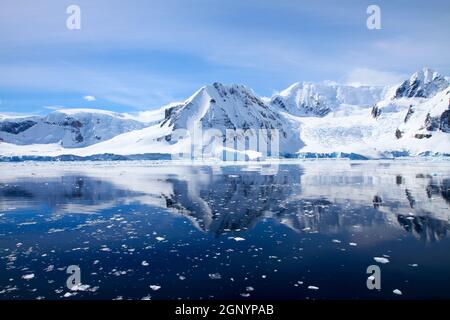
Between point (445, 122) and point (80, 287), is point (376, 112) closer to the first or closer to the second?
point (445, 122)

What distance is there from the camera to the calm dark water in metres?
9.16

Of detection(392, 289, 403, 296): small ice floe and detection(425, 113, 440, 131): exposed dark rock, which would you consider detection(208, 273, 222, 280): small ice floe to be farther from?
detection(425, 113, 440, 131): exposed dark rock

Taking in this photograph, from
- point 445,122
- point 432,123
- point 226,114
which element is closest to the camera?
point 432,123

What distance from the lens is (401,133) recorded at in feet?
463

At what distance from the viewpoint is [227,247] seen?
1281cm

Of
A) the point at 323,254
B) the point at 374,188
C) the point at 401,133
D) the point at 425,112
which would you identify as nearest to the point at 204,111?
the point at 401,133

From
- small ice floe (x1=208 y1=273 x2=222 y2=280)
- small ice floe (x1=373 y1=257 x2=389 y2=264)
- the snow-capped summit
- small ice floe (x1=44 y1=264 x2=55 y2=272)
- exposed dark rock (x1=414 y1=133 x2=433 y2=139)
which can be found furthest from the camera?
the snow-capped summit

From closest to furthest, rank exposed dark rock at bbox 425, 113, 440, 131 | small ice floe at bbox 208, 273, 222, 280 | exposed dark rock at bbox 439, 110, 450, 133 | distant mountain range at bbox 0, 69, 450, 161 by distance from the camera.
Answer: small ice floe at bbox 208, 273, 222, 280 < distant mountain range at bbox 0, 69, 450, 161 < exposed dark rock at bbox 439, 110, 450, 133 < exposed dark rock at bbox 425, 113, 440, 131

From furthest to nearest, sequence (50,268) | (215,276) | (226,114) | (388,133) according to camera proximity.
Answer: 1. (226,114)
2. (388,133)
3. (50,268)
4. (215,276)

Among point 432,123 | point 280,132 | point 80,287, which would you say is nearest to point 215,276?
point 80,287

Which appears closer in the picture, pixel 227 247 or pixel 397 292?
A: pixel 397 292

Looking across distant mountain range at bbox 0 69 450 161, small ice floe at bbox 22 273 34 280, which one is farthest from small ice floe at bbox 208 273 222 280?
distant mountain range at bbox 0 69 450 161

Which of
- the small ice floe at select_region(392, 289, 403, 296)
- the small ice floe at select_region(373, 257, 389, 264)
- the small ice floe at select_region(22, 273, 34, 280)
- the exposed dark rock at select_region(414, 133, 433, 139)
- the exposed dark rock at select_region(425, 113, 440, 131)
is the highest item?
the exposed dark rock at select_region(425, 113, 440, 131)
